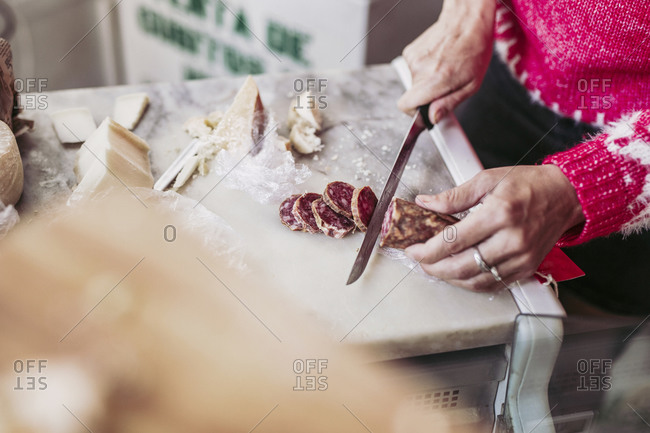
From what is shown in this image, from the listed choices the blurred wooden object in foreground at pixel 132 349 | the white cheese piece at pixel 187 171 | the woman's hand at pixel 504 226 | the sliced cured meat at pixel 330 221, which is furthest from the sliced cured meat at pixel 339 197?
the blurred wooden object in foreground at pixel 132 349

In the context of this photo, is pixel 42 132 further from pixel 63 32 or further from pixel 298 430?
pixel 63 32

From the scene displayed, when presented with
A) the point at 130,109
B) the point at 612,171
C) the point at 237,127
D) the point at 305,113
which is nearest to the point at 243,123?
the point at 237,127

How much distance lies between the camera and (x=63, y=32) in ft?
6.86

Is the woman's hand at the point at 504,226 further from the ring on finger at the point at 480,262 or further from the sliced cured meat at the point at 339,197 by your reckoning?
the sliced cured meat at the point at 339,197

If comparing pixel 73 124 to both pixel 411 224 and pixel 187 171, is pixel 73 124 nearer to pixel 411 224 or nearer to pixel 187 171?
pixel 187 171

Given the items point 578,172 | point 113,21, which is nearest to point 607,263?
point 578,172

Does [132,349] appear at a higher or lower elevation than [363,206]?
higher

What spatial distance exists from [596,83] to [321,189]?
19.2 inches

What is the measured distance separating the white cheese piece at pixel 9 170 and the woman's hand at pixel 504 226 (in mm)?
555

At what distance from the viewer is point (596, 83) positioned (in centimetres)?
92

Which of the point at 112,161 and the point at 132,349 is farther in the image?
the point at 112,161

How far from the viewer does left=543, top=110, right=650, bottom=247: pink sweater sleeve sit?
2.39ft

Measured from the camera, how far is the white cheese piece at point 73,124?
93 cm

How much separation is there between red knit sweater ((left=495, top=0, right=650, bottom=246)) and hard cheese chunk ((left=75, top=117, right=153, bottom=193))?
23.6 inches
